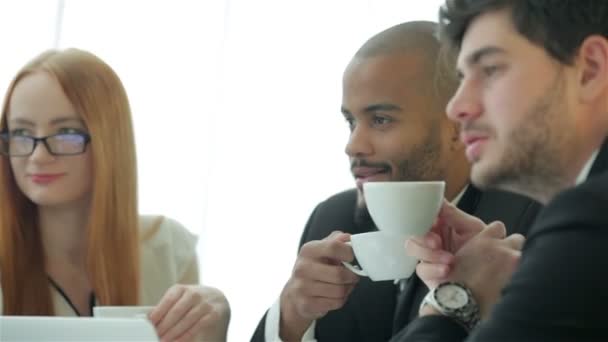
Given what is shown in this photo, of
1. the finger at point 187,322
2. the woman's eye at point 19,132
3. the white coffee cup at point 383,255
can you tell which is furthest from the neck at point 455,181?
the woman's eye at point 19,132

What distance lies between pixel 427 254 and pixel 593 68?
1.18 feet

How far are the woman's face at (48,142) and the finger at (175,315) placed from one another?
563 mm

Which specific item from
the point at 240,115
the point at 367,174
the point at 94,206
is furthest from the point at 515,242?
the point at 240,115

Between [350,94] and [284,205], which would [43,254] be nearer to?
[350,94]

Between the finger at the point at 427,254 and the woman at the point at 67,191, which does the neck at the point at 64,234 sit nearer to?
the woman at the point at 67,191

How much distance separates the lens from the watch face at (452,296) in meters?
1.15

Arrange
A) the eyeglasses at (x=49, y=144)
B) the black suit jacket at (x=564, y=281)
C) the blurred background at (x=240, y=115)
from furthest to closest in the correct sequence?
the blurred background at (x=240, y=115) → the eyeglasses at (x=49, y=144) → the black suit jacket at (x=564, y=281)

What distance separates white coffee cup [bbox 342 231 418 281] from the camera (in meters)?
1.31

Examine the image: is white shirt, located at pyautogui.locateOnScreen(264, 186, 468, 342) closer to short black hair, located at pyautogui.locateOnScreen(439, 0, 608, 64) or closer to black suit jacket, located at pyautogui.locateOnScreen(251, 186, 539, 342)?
black suit jacket, located at pyautogui.locateOnScreen(251, 186, 539, 342)

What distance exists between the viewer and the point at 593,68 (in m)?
1.14

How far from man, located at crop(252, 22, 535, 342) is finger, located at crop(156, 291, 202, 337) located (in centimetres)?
25

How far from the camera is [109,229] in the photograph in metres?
1.97

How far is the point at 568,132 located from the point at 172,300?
728 mm

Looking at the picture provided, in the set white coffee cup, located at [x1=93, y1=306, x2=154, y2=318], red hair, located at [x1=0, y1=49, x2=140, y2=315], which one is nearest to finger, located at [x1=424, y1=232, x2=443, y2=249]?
white coffee cup, located at [x1=93, y1=306, x2=154, y2=318]
